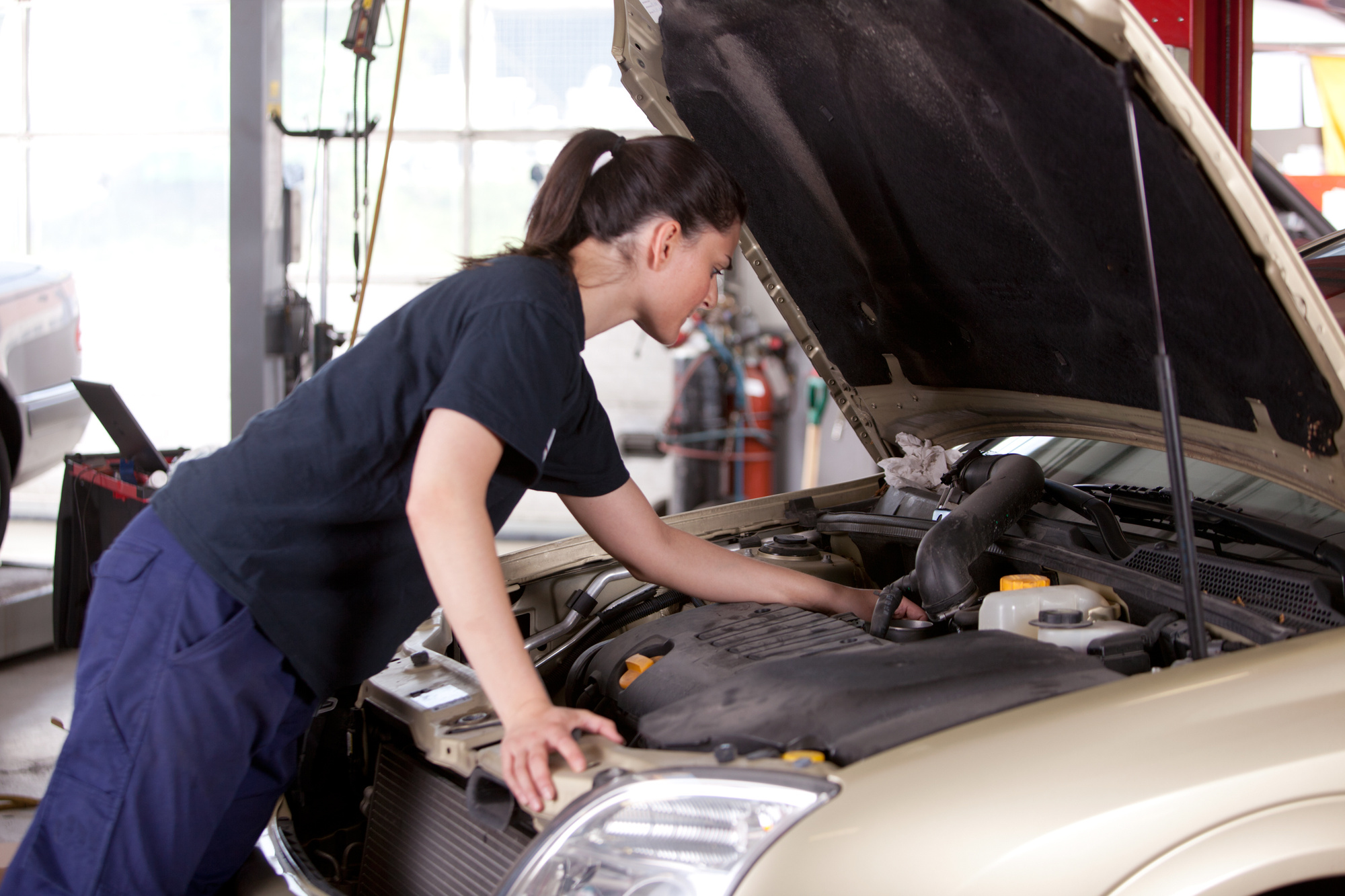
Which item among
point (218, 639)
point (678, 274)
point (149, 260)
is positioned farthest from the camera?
point (149, 260)

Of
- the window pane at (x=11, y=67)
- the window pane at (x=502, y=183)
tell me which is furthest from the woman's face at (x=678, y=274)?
the window pane at (x=11, y=67)

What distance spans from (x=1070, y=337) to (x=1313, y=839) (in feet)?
2.93

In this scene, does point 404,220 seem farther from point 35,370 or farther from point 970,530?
point 970,530

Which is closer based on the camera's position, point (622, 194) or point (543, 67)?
point (622, 194)

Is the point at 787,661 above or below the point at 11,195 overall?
below

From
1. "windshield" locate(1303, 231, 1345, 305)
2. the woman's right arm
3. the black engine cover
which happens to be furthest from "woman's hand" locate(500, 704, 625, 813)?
"windshield" locate(1303, 231, 1345, 305)

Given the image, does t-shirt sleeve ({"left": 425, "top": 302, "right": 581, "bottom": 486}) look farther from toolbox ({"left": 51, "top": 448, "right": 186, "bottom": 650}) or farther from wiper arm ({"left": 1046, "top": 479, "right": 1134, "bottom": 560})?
toolbox ({"left": 51, "top": 448, "right": 186, "bottom": 650})

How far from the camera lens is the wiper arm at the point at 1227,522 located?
1.40m

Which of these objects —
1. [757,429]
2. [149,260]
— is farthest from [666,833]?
[149,260]

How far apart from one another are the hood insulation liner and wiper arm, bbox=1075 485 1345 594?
0.48 ft

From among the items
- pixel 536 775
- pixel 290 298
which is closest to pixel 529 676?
pixel 536 775

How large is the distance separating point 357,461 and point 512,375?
25cm

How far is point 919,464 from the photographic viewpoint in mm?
2156

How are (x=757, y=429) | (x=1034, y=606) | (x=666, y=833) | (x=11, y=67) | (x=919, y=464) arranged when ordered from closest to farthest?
(x=666, y=833), (x=1034, y=606), (x=919, y=464), (x=757, y=429), (x=11, y=67)
